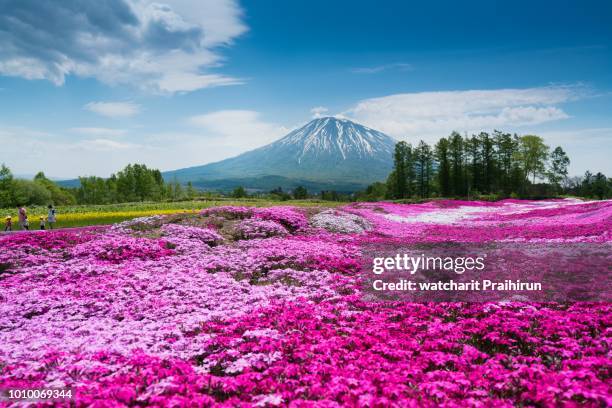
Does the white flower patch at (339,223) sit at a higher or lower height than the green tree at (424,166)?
lower

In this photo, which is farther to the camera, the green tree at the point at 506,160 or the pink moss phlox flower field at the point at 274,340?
the green tree at the point at 506,160

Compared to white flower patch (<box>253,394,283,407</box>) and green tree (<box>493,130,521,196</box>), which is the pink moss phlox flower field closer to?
white flower patch (<box>253,394,283,407</box>)

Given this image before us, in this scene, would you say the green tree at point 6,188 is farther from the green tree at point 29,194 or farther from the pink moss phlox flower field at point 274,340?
the pink moss phlox flower field at point 274,340

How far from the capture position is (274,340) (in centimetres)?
708

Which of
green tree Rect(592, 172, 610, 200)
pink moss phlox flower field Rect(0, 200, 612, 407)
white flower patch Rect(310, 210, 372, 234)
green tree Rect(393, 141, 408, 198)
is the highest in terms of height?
green tree Rect(393, 141, 408, 198)

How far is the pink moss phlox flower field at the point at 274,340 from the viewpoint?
5172 mm

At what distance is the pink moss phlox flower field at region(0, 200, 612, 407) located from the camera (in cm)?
517

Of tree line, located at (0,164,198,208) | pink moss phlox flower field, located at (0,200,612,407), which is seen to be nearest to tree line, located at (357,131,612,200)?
tree line, located at (0,164,198,208)

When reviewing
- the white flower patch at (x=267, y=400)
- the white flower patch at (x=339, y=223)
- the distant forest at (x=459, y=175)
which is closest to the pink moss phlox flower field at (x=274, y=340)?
the white flower patch at (x=267, y=400)

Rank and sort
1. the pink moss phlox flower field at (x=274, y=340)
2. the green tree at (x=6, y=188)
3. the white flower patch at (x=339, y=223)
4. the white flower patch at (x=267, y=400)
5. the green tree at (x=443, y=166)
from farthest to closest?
the green tree at (x=443, y=166), the green tree at (x=6, y=188), the white flower patch at (x=339, y=223), the pink moss phlox flower field at (x=274, y=340), the white flower patch at (x=267, y=400)

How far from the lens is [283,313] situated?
8.65m

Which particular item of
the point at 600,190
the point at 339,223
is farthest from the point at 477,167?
the point at 339,223

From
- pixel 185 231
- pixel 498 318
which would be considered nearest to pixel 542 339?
pixel 498 318

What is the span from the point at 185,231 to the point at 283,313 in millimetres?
12349
